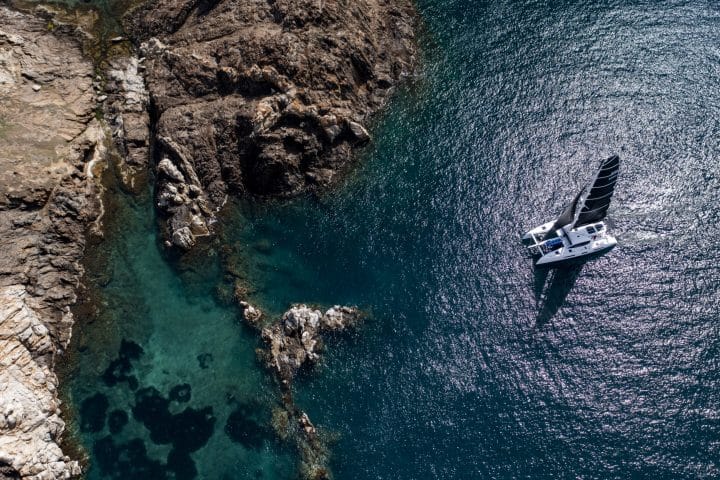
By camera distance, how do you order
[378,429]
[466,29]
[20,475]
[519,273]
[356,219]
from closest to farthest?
[20,475] < [378,429] < [519,273] < [356,219] < [466,29]

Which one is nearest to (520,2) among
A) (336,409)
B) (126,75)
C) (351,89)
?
(351,89)

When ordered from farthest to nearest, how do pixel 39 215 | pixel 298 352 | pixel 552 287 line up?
pixel 39 215, pixel 552 287, pixel 298 352

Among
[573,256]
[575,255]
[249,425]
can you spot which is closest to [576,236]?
[575,255]

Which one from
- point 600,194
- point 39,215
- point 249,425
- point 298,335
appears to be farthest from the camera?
point 39,215

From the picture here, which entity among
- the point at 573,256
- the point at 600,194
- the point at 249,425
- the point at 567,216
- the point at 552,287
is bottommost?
the point at 249,425

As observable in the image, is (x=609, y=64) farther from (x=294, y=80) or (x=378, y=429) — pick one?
(x=378, y=429)

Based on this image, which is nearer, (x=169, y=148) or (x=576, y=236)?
(x=576, y=236)

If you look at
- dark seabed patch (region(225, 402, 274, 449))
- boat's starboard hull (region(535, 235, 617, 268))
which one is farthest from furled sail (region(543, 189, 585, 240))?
dark seabed patch (region(225, 402, 274, 449))

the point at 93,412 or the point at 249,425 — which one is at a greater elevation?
the point at 249,425

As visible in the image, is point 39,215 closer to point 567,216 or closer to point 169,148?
point 169,148
